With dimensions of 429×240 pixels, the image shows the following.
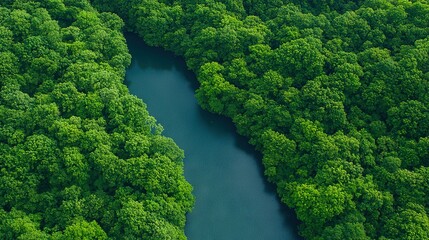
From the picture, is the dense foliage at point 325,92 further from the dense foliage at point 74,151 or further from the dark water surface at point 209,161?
the dense foliage at point 74,151

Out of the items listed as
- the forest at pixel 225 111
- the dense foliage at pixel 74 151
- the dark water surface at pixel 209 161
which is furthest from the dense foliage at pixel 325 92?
the dense foliage at pixel 74 151

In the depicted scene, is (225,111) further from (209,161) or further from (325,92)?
(325,92)

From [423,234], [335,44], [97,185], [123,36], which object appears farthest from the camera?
[123,36]

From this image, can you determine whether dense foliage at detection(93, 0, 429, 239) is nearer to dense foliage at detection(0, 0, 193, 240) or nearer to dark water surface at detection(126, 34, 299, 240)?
dark water surface at detection(126, 34, 299, 240)

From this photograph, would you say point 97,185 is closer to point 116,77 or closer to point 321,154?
point 116,77

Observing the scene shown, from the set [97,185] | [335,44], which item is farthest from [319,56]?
[97,185]
